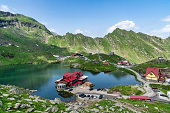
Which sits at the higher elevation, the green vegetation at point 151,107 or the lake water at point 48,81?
the green vegetation at point 151,107

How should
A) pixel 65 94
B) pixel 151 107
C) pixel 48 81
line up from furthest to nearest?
1. pixel 48 81
2. pixel 65 94
3. pixel 151 107

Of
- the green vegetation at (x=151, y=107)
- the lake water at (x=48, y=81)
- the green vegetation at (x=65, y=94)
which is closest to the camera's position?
the green vegetation at (x=151, y=107)

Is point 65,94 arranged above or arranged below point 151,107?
below

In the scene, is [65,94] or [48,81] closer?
[65,94]

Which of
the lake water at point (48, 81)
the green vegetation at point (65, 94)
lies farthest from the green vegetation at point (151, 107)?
the green vegetation at point (65, 94)

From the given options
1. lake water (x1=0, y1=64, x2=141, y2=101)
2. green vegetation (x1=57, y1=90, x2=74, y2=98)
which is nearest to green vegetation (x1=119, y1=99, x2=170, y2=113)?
lake water (x1=0, y1=64, x2=141, y2=101)

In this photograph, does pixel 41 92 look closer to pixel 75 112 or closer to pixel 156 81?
pixel 75 112

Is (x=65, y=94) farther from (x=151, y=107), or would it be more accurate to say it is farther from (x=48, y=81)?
(x=151, y=107)

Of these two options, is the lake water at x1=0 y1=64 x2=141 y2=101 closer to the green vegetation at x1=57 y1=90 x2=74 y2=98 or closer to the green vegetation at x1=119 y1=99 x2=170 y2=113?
the green vegetation at x1=57 y1=90 x2=74 y2=98

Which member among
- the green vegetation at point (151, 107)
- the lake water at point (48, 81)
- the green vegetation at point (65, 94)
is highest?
the green vegetation at point (151, 107)

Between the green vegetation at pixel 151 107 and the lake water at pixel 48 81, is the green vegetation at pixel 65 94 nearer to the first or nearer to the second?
the lake water at pixel 48 81

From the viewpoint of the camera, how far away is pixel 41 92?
267 feet

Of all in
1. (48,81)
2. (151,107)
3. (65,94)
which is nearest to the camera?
(151,107)

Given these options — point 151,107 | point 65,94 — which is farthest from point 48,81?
point 151,107
